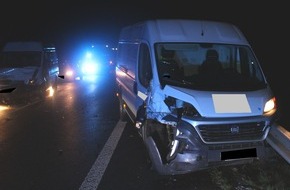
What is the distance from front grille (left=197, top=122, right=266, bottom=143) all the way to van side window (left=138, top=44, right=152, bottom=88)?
148cm

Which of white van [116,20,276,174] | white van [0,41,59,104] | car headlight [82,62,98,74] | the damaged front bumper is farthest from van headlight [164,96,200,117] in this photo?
car headlight [82,62,98,74]

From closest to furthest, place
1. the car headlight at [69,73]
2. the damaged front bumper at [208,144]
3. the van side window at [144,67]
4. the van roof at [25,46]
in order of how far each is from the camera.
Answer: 1. the damaged front bumper at [208,144]
2. the van side window at [144,67]
3. the van roof at [25,46]
4. the car headlight at [69,73]

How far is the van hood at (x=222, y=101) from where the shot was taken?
5.20m

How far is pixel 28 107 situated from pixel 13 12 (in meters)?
33.3

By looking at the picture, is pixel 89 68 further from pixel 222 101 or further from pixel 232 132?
pixel 232 132

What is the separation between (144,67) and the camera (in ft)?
22.1

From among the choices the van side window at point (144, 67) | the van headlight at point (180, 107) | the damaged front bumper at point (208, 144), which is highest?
the van side window at point (144, 67)

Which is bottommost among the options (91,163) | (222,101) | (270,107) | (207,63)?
(91,163)

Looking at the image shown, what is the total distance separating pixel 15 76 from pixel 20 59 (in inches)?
63.7

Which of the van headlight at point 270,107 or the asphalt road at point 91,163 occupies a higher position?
the van headlight at point 270,107

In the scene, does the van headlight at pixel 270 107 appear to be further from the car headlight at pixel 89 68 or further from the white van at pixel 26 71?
the car headlight at pixel 89 68

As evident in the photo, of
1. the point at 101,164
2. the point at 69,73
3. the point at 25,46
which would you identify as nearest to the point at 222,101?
the point at 101,164

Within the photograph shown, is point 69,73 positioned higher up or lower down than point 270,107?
lower down

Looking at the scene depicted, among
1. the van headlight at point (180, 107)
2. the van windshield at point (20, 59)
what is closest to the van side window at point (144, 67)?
the van headlight at point (180, 107)
